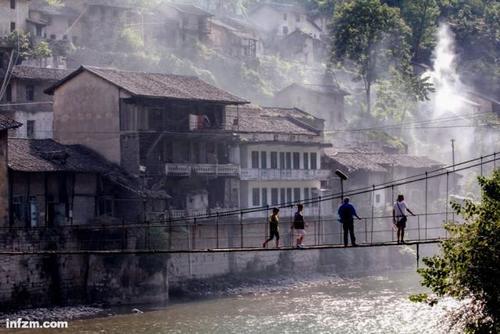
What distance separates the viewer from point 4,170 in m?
49.8

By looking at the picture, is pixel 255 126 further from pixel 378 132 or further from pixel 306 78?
pixel 306 78

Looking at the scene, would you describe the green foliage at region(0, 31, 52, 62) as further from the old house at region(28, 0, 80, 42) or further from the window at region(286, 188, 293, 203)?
the window at region(286, 188, 293, 203)

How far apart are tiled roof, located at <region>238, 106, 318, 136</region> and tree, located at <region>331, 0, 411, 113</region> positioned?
2128 centimetres

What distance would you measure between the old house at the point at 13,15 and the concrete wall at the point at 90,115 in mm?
19406

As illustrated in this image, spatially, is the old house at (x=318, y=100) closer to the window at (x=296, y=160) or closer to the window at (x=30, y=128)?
the window at (x=296, y=160)

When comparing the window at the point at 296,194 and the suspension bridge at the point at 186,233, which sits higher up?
the window at the point at 296,194

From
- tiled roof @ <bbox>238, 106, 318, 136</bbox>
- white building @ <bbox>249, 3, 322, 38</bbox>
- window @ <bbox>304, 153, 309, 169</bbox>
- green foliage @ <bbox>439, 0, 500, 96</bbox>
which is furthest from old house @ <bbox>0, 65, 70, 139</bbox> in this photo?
green foliage @ <bbox>439, 0, 500, 96</bbox>

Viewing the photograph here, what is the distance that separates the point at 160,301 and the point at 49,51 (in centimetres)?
3176

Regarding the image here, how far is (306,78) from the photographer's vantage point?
102 m

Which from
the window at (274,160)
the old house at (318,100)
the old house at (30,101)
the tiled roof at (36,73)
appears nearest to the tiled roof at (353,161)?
the window at (274,160)

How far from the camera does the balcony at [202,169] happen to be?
58281 millimetres

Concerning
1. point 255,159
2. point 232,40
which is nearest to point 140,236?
point 255,159

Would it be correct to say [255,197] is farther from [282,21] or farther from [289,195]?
[282,21]

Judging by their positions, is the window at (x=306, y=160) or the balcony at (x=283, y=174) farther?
the window at (x=306, y=160)
